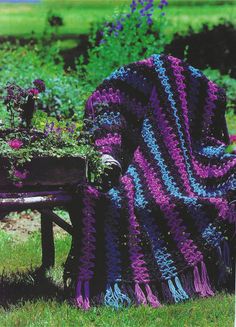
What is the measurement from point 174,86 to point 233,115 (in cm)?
427

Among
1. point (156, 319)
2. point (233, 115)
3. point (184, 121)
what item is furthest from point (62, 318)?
point (233, 115)

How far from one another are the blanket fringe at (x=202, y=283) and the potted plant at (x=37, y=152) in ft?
2.65

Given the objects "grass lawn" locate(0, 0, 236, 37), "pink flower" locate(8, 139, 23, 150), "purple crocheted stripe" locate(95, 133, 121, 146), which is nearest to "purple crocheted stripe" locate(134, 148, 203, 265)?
"purple crocheted stripe" locate(95, 133, 121, 146)

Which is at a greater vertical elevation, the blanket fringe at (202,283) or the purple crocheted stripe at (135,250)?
the purple crocheted stripe at (135,250)

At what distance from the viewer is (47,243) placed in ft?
15.8

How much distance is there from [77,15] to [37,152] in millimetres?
14201

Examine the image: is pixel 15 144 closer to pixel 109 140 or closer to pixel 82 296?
pixel 109 140

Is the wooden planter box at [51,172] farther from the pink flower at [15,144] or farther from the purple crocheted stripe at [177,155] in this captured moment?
the purple crocheted stripe at [177,155]

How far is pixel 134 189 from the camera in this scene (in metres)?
4.56

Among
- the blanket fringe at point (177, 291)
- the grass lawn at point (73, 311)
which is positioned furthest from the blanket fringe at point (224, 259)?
the blanket fringe at point (177, 291)

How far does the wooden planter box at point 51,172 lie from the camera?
166 inches

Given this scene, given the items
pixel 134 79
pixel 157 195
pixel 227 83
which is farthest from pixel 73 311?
pixel 227 83

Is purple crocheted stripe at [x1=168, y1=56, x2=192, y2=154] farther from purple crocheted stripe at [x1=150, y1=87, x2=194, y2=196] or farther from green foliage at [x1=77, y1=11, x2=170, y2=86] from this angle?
green foliage at [x1=77, y1=11, x2=170, y2=86]

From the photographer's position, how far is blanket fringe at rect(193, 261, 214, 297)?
14.6 ft
